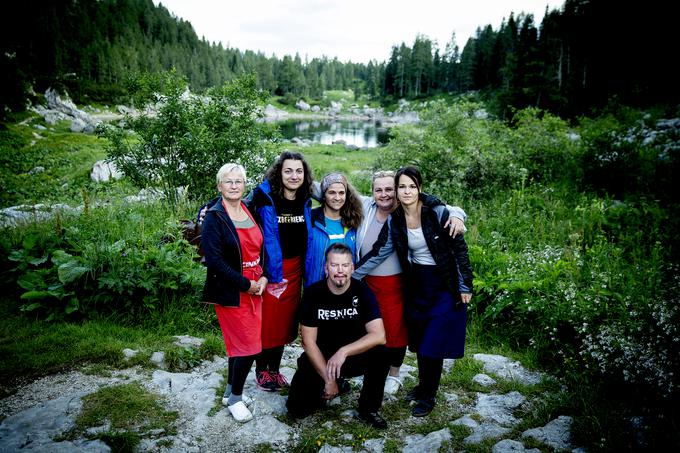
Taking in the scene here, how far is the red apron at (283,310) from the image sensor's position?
374 centimetres

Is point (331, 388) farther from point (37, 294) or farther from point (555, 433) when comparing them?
point (37, 294)

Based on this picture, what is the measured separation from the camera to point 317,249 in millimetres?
3670

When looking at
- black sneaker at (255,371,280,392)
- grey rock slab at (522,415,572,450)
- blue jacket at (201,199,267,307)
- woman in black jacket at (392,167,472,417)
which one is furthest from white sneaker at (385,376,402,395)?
blue jacket at (201,199,267,307)

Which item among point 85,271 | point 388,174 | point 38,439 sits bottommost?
point 38,439

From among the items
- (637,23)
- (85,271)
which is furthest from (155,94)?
(637,23)

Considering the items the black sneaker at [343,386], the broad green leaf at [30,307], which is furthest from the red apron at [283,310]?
the broad green leaf at [30,307]

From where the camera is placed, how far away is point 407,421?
352 centimetres

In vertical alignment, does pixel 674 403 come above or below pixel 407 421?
above

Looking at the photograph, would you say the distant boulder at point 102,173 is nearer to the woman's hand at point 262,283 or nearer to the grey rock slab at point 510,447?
the woman's hand at point 262,283

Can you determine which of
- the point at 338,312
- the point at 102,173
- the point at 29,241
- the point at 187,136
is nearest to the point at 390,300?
the point at 338,312

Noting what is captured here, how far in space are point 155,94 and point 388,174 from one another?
590 cm

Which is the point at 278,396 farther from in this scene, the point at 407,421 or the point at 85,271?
the point at 85,271

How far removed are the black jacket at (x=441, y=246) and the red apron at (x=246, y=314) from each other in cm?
133

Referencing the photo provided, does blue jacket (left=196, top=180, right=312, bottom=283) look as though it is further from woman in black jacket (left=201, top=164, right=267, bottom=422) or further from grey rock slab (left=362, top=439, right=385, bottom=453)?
grey rock slab (left=362, top=439, right=385, bottom=453)
